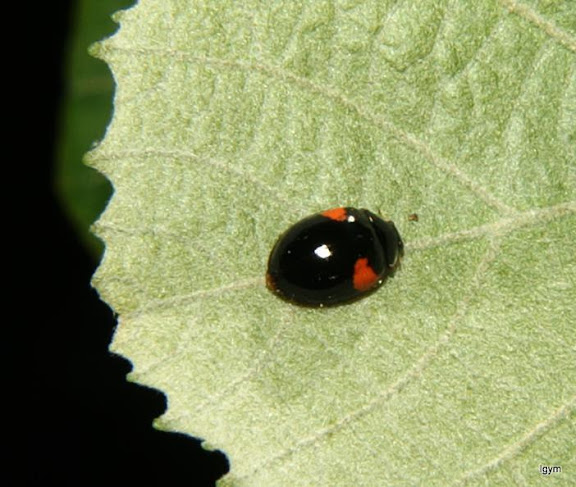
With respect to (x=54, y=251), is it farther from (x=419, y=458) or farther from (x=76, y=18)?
(x=419, y=458)

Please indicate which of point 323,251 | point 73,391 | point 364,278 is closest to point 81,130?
point 73,391

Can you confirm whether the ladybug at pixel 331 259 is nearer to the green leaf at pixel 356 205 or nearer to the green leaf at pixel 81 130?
the green leaf at pixel 356 205

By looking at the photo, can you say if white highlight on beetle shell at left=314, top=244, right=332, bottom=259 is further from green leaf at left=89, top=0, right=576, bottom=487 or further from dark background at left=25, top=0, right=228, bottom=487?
dark background at left=25, top=0, right=228, bottom=487

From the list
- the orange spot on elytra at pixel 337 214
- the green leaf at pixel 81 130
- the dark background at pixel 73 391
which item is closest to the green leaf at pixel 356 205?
the orange spot on elytra at pixel 337 214

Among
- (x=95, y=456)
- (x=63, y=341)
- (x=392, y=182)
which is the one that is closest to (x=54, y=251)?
(x=63, y=341)

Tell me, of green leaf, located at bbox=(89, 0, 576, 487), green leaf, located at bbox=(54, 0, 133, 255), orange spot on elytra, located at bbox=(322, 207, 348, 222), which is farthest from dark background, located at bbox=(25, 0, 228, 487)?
orange spot on elytra, located at bbox=(322, 207, 348, 222)

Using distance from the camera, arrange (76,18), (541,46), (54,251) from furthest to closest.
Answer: (54,251)
(76,18)
(541,46)

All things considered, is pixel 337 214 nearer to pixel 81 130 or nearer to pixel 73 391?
pixel 81 130
